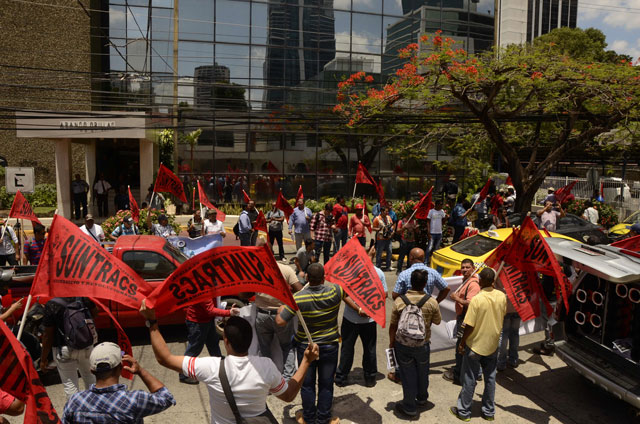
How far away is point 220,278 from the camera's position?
3914 millimetres

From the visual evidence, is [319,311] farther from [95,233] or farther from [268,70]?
[268,70]

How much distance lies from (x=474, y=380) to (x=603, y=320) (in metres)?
1.79

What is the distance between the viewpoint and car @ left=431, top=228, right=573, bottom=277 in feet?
30.5

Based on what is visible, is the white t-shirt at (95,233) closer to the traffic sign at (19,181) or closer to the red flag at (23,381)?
the traffic sign at (19,181)

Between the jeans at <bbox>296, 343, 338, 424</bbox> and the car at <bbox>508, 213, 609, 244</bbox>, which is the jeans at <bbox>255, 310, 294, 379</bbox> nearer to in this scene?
the jeans at <bbox>296, 343, 338, 424</bbox>

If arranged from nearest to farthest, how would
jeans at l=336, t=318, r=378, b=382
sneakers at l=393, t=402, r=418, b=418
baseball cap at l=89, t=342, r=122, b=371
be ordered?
baseball cap at l=89, t=342, r=122, b=371 → sneakers at l=393, t=402, r=418, b=418 → jeans at l=336, t=318, r=378, b=382

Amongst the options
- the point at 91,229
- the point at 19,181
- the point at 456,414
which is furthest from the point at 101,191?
the point at 456,414

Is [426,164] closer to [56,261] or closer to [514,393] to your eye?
[514,393]

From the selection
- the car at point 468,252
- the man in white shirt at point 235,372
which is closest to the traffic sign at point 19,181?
the car at point 468,252

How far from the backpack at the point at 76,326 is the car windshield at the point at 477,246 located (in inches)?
263

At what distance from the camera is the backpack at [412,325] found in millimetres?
5473

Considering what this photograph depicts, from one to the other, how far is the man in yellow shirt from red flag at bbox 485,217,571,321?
0.62 meters

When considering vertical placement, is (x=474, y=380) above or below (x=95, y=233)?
below

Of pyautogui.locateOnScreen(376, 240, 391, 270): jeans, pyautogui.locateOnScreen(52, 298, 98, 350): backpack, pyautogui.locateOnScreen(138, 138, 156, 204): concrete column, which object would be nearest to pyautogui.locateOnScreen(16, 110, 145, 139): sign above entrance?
pyautogui.locateOnScreen(138, 138, 156, 204): concrete column
